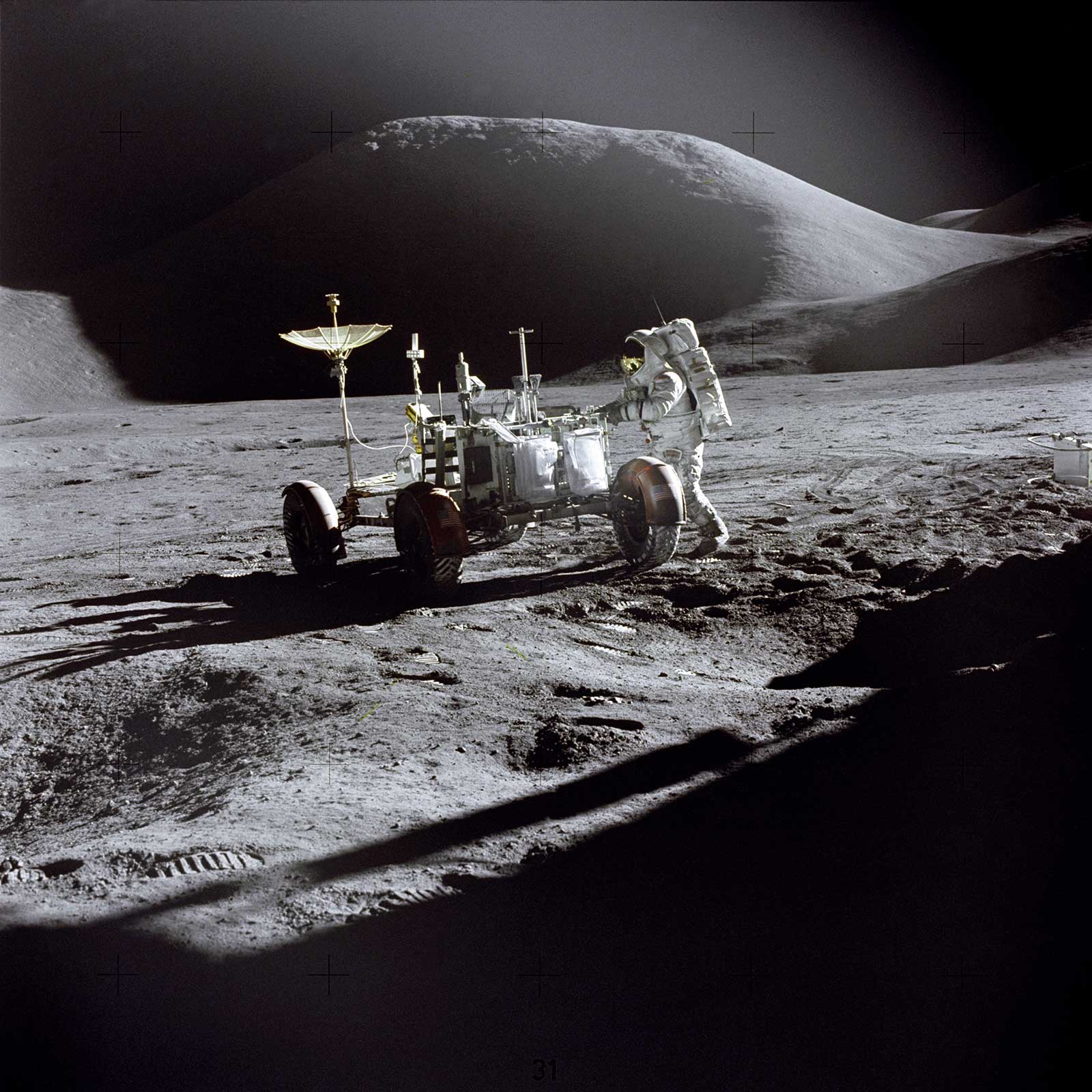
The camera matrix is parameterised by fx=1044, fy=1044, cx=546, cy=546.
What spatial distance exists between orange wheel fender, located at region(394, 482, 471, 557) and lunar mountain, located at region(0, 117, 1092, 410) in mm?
19628

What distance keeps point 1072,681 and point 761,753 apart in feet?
4.36

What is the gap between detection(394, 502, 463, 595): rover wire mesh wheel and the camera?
5.78 meters

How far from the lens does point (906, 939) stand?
2.62 meters

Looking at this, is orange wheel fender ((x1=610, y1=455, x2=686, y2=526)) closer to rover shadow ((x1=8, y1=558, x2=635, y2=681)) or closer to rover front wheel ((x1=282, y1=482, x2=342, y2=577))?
rover shadow ((x1=8, y1=558, x2=635, y2=681))

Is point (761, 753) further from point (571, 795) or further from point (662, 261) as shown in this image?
point (662, 261)

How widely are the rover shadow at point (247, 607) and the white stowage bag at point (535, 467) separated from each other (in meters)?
0.58

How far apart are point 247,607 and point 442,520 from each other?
137 centimetres

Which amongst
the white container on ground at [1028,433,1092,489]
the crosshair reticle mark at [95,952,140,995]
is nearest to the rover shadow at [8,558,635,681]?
the crosshair reticle mark at [95,952,140,995]

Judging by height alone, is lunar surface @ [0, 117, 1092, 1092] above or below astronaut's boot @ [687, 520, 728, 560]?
below

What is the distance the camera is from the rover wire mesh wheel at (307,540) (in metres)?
6.51

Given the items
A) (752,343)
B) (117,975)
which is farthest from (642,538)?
(752,343)

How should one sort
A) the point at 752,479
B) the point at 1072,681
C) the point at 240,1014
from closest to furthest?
the point at 240,1014
the point at 1072,681
the point at 752,479

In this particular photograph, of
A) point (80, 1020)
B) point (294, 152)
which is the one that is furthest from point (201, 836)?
point (294, 152)

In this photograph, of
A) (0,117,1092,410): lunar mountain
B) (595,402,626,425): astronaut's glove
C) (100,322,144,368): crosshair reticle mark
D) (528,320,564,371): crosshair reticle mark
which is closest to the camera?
(595,402,626,425): astronaut's glove
